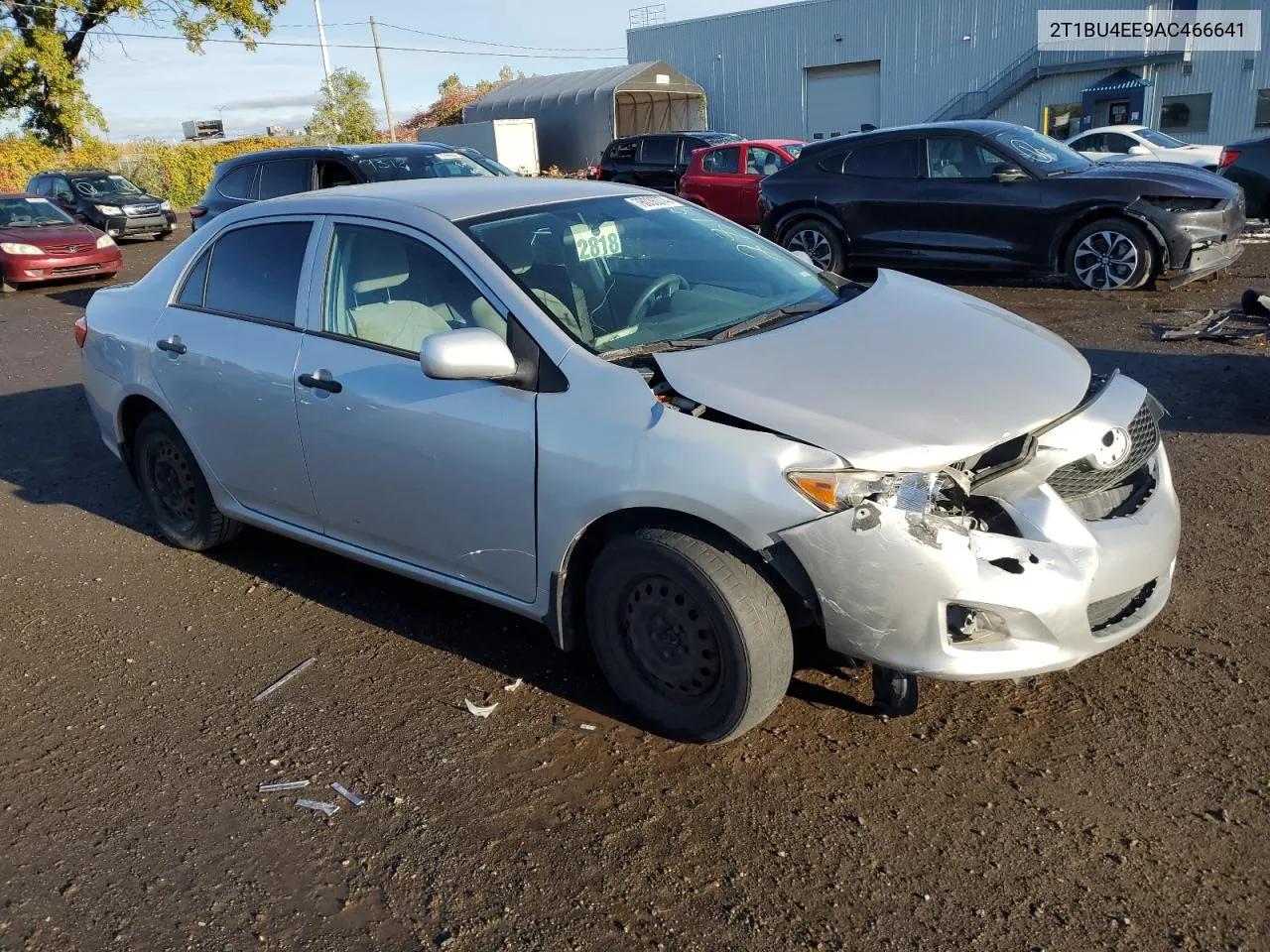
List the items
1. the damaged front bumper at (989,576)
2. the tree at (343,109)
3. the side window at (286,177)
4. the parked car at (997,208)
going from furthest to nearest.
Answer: the tree at (343,109)
the side window at (286,177)
the parked car at (997,208)
the damaged front bumper at (989,576)

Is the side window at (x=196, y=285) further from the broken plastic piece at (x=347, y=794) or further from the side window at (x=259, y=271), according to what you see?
the broken plastic piece at (x=347, y=794)

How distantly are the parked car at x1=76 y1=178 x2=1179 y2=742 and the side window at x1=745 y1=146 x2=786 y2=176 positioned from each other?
38.0 ft

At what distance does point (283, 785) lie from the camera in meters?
3.26

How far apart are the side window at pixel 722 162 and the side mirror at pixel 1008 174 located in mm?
5933

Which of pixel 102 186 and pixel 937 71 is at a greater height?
pixel 937 71

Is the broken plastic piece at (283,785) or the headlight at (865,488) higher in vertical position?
the headlight at (865,488)

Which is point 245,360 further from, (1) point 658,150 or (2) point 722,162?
(1) point 658,150

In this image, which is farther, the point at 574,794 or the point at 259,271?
the point at 259,271

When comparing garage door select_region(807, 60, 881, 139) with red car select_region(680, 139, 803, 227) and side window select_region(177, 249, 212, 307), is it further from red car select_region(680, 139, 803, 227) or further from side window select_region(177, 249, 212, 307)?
side window select_region(177, 249, 212, 307)

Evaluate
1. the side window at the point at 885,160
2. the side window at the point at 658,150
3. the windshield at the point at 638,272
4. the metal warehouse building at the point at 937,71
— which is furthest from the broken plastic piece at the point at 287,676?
the metal warehouse building at the point at 937,71

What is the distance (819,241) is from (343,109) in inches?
1918

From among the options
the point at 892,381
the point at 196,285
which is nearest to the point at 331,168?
the point at 196,285

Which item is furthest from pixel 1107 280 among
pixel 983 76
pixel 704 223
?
pixel 983 76

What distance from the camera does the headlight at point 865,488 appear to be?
9.31ft
